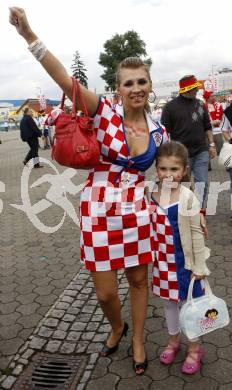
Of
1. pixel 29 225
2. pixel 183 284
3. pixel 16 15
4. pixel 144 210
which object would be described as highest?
pixel 16 15

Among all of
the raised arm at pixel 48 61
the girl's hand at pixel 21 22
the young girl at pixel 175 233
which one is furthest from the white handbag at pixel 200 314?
the girl's hand at pixel 21 22

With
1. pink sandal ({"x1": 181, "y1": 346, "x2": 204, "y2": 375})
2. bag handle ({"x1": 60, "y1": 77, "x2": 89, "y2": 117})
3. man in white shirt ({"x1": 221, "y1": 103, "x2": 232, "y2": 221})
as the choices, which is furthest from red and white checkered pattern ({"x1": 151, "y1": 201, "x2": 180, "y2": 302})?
man in white shirt ({"x1": 221, "y1": 103, "x2": 232, "y2": 221})

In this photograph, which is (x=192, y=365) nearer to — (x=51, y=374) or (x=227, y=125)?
(x=51, y=374)

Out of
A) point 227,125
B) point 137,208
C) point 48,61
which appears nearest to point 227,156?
point 227,125

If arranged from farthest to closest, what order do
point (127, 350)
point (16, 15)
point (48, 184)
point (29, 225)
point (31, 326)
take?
point (48, 184) → point (29, 225) → point (31, 326) → point (127, 350) → point (16, 15)

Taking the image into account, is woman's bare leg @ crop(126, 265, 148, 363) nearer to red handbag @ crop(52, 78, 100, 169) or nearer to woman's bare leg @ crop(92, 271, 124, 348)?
woman's bare leg @ crop(92, 271, 124, 348)

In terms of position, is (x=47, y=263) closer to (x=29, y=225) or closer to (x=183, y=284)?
(x=29, y=225)

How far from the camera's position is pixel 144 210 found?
237 centimetres

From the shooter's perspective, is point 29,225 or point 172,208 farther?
point 29,225

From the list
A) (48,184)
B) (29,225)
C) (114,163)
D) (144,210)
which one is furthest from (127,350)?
(48,184)

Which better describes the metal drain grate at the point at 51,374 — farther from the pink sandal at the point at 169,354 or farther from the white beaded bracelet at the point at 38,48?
the white beaded bracelet at the point at 38,48

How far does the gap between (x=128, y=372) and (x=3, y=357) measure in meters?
0.88

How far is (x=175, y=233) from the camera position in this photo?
231 cm

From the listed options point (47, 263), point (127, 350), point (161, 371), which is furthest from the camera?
point (47, 263)
